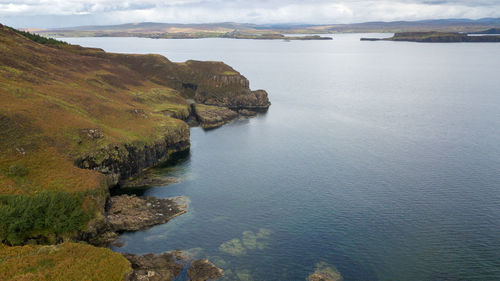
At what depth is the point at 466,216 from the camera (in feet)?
229

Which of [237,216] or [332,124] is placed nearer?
[237,216]

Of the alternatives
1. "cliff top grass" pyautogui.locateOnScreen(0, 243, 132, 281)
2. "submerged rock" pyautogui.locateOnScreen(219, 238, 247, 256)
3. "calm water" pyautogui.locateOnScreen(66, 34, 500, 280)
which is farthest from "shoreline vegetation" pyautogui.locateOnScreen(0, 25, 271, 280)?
"calm water" pyautogui.locateOnScreen(66, 34, 500, 280)

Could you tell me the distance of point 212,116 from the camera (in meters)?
152

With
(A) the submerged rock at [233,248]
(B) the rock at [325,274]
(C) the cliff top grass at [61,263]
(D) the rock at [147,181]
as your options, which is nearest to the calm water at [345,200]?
(A) the submerged rock at [233,248]

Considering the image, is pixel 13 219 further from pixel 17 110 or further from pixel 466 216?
pixel 466 216

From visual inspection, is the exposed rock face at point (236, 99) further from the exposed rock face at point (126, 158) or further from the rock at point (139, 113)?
the exposed rock face at point (126, 158)

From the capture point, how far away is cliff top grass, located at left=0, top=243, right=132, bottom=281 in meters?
46.2

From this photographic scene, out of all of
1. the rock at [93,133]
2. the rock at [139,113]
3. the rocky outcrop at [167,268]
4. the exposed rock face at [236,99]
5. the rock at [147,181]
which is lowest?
the rock at [147,181]

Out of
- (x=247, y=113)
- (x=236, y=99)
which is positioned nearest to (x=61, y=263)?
(x=247, y=113)

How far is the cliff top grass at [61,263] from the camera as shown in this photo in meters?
46.2

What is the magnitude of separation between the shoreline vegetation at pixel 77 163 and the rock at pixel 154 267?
156 mm

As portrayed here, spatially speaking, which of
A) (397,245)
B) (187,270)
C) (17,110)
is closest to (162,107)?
(17,110)

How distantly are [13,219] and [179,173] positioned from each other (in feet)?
145

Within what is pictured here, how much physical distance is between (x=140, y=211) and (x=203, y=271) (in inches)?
959
